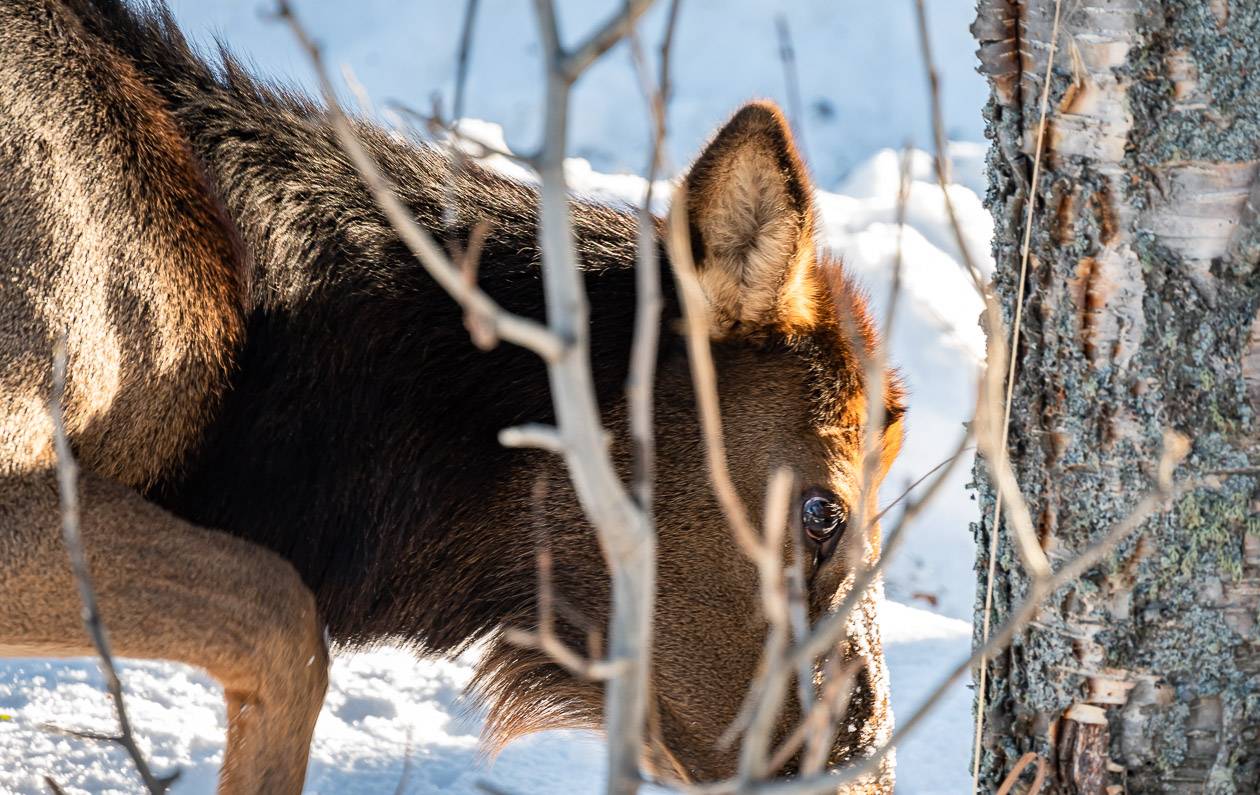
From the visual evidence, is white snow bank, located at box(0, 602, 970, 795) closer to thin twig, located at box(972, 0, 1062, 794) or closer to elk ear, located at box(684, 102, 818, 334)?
elk ear, located at box(684, 102, 818, 334)

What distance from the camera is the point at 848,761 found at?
277 cm

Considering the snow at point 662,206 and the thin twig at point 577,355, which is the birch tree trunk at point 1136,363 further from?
the thin twig at point 577,355

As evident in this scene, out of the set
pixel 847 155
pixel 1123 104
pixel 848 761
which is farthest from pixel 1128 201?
pixel 847 155

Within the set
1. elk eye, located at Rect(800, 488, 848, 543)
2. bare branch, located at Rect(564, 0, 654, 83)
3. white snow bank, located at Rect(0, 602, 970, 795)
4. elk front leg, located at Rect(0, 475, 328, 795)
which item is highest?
bare branch, located at Rect(564, 0, 654, 83)

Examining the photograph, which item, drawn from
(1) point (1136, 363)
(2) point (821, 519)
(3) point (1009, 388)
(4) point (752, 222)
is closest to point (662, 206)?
(4) point (752, 222)

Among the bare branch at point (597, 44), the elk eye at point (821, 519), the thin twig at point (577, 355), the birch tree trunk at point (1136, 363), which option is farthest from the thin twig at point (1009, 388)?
the bare branch at point (597, 44)

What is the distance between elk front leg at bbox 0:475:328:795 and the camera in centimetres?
258

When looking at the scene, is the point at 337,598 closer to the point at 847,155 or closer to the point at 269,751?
the point at 269,751

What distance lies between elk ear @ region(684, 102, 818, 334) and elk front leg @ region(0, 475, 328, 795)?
1.13 meters

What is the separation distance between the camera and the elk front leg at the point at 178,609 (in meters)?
2.58

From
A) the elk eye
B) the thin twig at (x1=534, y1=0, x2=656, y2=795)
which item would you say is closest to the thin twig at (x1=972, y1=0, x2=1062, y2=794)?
the elk eye

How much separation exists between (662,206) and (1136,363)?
1.85m

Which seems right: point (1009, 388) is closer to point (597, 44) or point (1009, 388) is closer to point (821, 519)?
point (821, 519)

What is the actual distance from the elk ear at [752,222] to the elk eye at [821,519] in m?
0.40
